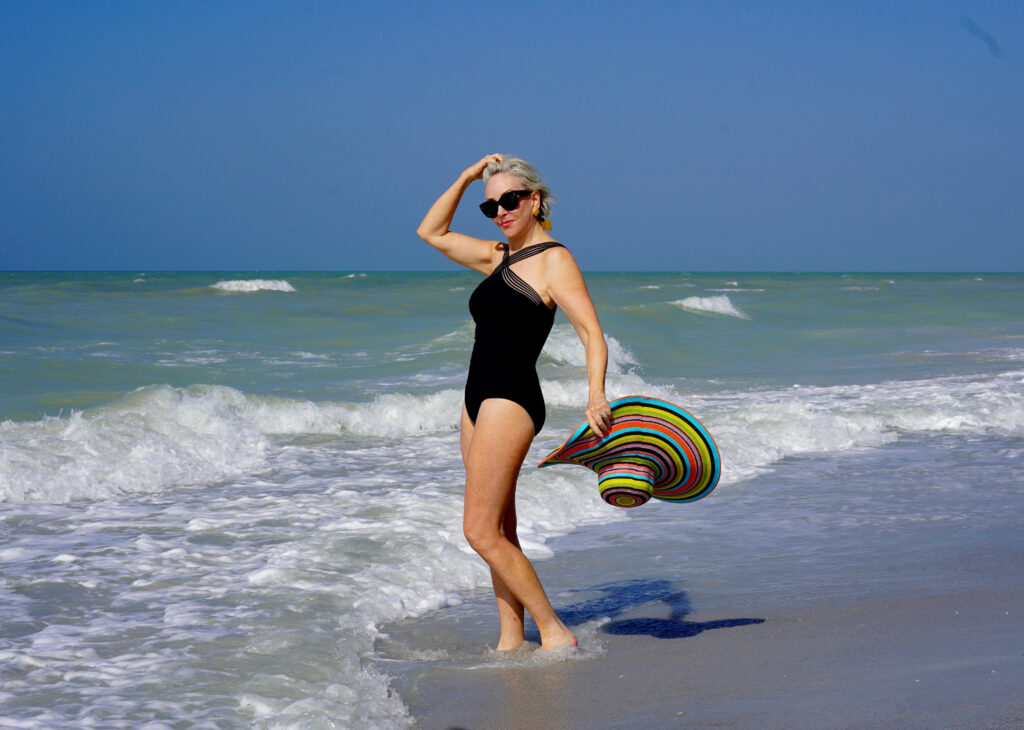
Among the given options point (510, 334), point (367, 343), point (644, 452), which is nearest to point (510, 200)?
point (510, 334)

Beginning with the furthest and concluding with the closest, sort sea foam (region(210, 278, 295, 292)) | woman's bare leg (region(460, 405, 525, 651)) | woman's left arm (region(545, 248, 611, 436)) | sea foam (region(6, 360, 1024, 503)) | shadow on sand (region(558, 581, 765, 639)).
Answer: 1. sea foam (region(210, 278, 295, 292))
2. sea foam (region(6, 360, 1024, 503))
3. shadow on sand (region(558, 581, 765, 639))
4. woman's bare leg (region(460, 405, 525, 651))
5. woman's left arm (region(545, 248, 611, 436))

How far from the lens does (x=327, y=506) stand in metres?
7.08

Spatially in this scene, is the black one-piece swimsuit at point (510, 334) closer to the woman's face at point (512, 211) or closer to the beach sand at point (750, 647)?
the woman's face at point (512, 211)

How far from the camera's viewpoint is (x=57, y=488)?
7648 millimetres

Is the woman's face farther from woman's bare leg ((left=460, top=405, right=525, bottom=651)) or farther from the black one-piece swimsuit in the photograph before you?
woman's bare leg ((left=460, top=405, right=525, bottom=651))

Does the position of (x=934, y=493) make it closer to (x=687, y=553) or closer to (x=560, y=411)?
(x=687, y=553)

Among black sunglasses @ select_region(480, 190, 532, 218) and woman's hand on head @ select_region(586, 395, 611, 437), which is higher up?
black sunglasses @ select_region(480, 190, 532, 218)

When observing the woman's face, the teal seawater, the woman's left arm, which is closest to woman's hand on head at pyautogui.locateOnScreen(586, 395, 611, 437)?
the woman's left arm

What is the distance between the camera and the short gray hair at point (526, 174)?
391 cm

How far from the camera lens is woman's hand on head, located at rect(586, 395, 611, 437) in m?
3.69

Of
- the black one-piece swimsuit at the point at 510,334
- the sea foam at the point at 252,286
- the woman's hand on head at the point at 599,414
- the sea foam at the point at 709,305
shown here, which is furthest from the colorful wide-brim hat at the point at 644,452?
the sea foam at the point at 252,286

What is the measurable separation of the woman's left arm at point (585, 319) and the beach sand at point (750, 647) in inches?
39.5

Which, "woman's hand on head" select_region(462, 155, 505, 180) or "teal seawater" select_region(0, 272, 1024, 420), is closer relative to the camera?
"woman's hand on head" select_region(462, 155, 505, 180)

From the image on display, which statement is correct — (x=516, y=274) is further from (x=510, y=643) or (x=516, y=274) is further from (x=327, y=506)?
(x=327, y=506)
